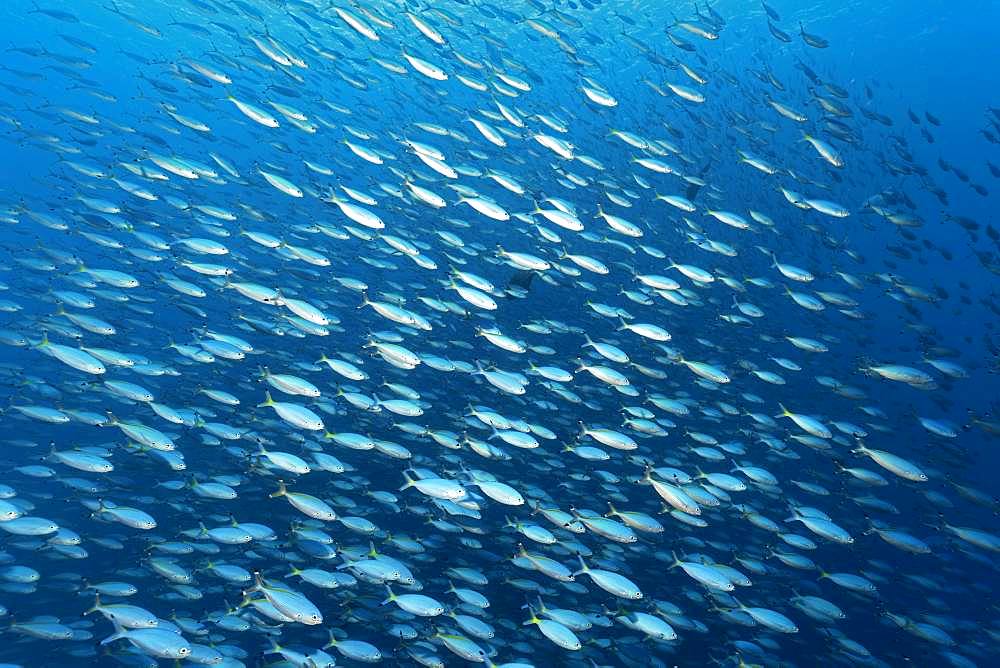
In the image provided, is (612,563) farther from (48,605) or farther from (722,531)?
(48,605)

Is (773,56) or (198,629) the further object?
(773,56)

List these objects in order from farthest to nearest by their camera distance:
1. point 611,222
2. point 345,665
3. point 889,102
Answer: point 889,102
point 611,222
point 345,665

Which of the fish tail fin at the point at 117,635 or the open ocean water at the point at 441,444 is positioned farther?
the open ocean water at the point at 441,444

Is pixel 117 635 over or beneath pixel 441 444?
beneath

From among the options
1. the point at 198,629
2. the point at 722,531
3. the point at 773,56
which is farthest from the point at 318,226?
the point at 773,56

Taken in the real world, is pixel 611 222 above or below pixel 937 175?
below

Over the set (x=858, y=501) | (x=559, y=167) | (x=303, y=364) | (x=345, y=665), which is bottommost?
(x=345, y=665)

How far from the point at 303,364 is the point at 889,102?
47750mm

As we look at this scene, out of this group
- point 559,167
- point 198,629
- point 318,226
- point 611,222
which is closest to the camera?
point 198,629

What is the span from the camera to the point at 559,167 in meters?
12.5

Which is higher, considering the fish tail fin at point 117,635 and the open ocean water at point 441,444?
the open ocean water at point 441,444

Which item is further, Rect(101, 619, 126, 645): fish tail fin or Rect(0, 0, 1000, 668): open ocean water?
Rect(0, 0, 1000, 668): open ocean water

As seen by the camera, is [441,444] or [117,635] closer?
[117,635]

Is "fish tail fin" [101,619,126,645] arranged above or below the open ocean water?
below
